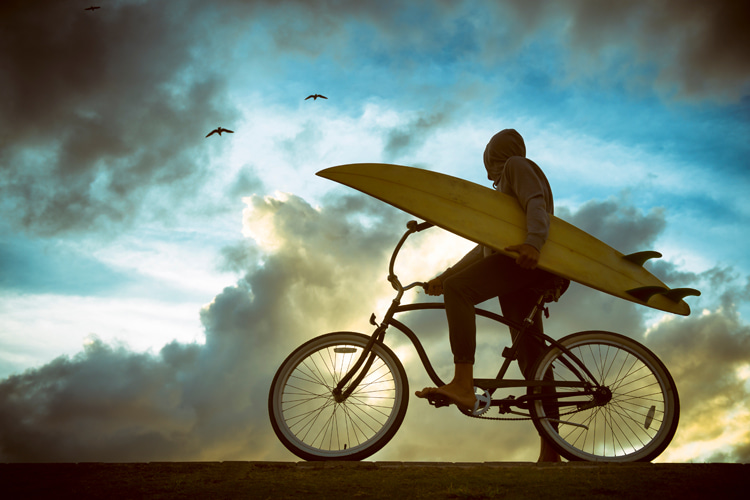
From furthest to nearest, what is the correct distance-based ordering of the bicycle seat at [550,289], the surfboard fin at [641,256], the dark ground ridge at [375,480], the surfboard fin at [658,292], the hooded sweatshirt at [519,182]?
the surfboard fin at [641,256], the surfboard fin at [658,292], the bicycle seat at [550,289], the hooded sweatshirt at [519,182], the dark ground ridge at [375,480]

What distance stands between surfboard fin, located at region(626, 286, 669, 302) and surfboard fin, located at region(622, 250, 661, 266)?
29 cm

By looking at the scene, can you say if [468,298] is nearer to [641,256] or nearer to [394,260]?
[394,260]

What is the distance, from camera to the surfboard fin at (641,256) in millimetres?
4246

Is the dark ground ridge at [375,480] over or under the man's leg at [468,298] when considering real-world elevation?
under

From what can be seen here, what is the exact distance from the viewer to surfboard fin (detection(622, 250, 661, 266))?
4246mm

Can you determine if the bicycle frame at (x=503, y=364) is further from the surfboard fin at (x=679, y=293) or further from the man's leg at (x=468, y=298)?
the surfboard fin at (x=679, y=293)

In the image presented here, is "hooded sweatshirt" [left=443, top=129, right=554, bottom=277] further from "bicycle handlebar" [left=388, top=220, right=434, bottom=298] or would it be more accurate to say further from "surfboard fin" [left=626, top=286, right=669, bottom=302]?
"surfboard fin" [left=626, top=286, right=669, bottom=302]

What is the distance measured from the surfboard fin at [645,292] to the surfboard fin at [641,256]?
29 cm

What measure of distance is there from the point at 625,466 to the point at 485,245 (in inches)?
65.7

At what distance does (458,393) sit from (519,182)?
1571mm

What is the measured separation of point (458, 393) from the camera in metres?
3.44

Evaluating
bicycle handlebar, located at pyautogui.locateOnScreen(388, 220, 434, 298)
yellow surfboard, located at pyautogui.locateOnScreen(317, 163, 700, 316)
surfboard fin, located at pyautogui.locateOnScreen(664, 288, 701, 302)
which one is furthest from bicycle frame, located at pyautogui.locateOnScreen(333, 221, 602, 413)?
surfboard fin, located at pyautogui.locateOnScreen(664, 288, 701, 302)

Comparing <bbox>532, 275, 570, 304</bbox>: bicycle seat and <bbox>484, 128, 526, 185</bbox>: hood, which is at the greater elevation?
<bbox>484, 128, 526, 185</bbox>: hood

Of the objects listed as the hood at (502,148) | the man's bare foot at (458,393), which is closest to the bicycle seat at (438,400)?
the man's bare foot at (458,393)
